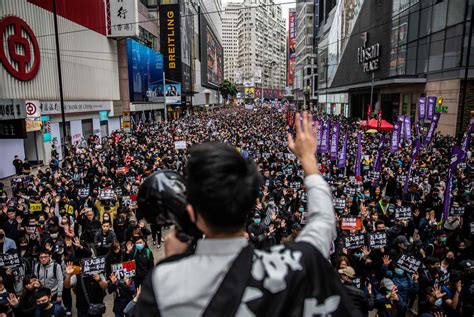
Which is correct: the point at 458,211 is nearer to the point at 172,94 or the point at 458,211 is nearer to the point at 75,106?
the point at 75,106

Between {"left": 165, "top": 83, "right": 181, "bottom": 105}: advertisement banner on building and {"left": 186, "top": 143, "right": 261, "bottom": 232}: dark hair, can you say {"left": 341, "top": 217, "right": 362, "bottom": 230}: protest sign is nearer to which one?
{"left": 186, "top": 143, "right": 261, "bottom": 232}: dark hair

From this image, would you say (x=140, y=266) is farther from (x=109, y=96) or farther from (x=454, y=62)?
(x=109, y=96)

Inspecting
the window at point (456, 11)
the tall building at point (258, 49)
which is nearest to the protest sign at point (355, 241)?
the window at point (456, 11)

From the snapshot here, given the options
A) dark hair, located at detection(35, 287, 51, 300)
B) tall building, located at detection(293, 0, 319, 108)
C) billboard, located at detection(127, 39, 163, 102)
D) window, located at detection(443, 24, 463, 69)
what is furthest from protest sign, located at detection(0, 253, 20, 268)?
tall building, located at detection(293, 0, 319, 108)

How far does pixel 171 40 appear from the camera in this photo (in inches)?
2185

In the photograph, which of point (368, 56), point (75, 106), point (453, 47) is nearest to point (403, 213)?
point (453, 47)

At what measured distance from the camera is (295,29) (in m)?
116

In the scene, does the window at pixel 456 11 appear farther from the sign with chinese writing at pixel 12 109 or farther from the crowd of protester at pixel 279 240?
the sign with chinese writing at pixel 12 109

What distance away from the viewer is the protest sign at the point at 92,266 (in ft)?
18.8

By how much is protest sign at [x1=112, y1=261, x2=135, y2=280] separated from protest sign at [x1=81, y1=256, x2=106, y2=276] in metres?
0.21

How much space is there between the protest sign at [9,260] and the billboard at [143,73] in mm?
Answer: 33565

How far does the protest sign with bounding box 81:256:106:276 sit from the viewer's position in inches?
225

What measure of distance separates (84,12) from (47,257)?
88.7 ft

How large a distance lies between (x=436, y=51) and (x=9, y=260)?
96.2 ft
